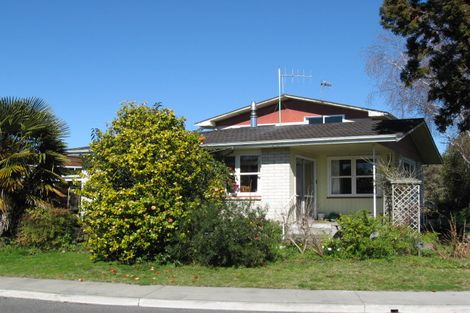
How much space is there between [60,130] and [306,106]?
2101 cm

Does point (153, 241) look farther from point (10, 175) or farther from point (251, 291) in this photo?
point (10, 175)

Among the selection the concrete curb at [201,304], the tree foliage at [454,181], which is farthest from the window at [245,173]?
the tree foliage at [454,181]

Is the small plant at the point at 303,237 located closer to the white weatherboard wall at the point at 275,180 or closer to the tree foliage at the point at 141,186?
the tree foliage at the point at 141,186

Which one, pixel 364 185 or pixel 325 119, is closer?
pixel 364 185

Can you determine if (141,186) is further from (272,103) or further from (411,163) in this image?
(272,103)

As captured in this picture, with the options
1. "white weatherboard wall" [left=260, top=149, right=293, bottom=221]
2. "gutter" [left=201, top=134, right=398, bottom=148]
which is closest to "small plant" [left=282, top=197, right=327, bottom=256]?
"white weatherboard wall" [left=260, top=149, right=293, bottom=221]

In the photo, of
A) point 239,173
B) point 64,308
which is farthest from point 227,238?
point 239,173

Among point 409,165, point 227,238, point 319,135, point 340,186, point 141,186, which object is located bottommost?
point 227,238

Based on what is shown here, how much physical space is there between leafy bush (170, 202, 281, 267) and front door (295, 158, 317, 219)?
19.0 ft

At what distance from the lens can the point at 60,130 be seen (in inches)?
623

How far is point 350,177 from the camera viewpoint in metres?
19.1

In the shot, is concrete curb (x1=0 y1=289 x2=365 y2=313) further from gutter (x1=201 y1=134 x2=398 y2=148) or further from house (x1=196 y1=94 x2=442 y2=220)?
gutter (x1=201 y1=134 x2=398 y2=148)

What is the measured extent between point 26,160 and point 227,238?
6895 mm

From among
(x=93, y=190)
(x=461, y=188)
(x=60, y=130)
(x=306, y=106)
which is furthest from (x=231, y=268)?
(x=306, y=106)
